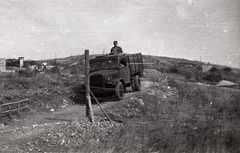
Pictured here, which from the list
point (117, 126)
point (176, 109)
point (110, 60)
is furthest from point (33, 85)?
point (176, 109)

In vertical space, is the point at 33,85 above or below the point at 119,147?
above

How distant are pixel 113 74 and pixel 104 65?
105 centimetres

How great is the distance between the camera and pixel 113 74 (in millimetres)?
11117

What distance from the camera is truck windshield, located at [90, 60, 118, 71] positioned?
1169cm

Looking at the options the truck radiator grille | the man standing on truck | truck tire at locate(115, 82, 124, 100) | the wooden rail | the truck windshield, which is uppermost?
the man standing on truck

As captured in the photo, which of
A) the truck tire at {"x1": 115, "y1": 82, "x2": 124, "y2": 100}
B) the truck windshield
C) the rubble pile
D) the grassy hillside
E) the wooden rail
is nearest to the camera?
the rubble pile

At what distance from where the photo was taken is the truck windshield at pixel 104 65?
1169cm

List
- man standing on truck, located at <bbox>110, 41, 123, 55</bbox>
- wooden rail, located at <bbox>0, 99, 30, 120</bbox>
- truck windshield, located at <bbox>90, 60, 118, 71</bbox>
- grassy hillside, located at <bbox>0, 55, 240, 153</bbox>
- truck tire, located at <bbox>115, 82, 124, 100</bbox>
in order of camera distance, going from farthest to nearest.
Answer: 1. man standing on truck, located at <bbox>110, 41, 123, 55</bbox>
2. truck windshield, located at <bbox>90, 60, 118, 71</bbox>
3. truck tire, located at <bbox>115, 82, 124, 100</bbox>
4. wooden rail, located at <bbox>0, 99, 30, 120</bbox>
5. grassy hillside, located at <bbox>0, 55, 240, 153</bbox>

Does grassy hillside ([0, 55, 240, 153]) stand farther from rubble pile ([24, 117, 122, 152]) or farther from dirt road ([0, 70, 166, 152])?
dirt road ([0, 70, 166, 152])

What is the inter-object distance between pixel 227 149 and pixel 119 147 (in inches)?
120

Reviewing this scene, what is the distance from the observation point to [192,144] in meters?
6.62

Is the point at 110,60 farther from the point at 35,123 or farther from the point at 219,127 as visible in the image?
the point at 219,127

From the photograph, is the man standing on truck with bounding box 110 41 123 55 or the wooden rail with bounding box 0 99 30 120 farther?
the man standing on truck with bounding box 110 41 123 55

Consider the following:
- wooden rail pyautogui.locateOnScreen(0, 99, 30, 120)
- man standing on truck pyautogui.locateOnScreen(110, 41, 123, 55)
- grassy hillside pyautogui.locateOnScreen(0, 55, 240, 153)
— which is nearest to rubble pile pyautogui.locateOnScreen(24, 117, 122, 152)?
grassy hillside pyautogui.locateOnScreen(0, 55, 240, 153)
